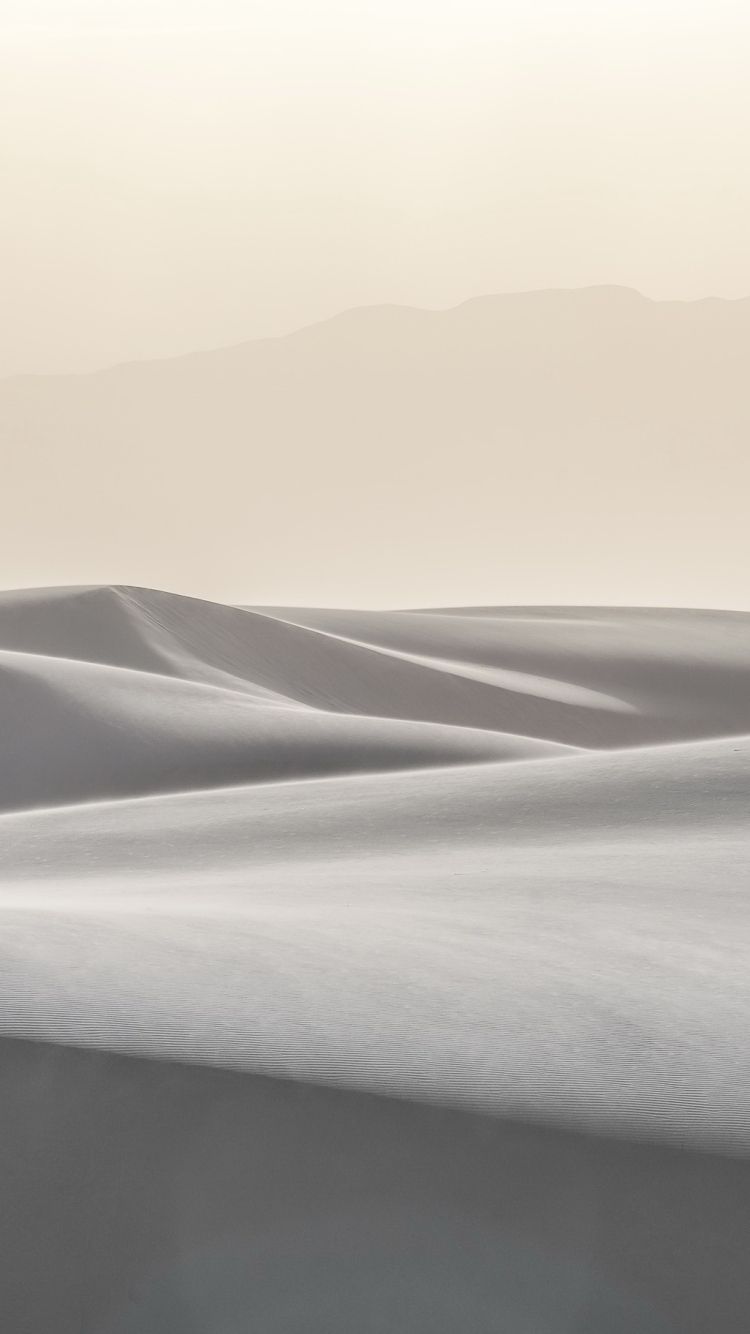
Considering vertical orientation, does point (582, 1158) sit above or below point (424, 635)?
below

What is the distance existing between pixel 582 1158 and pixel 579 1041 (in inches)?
2.8

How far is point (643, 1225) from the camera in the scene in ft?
2.21

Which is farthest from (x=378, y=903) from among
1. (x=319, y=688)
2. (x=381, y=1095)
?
(x=319, y=688)

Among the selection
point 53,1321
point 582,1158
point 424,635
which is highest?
point 424,635

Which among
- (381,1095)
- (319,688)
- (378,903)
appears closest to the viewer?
(381,1095)

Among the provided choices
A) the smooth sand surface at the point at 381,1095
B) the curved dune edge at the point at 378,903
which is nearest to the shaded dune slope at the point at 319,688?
the curved dune edge at the point at 378,903

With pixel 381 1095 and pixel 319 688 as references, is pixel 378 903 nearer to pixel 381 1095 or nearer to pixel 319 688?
pixel 381 1095

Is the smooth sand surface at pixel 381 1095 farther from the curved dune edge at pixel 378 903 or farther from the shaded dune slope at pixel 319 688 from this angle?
the shaded dune slope at pixel 319 688

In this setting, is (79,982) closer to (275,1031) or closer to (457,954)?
(275,1031)

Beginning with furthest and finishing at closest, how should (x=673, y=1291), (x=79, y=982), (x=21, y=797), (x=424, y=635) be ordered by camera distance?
(x=424, y=635), (x=21, y=797), (x=79, y=982), (x=673, y=1291)

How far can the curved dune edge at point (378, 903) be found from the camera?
0.73 m

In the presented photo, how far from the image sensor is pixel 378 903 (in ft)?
3.65

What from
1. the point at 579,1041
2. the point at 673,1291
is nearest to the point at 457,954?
the point at 579,1041

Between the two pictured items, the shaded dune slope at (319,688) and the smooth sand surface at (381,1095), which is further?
the shaded dune slope at (319,688)
